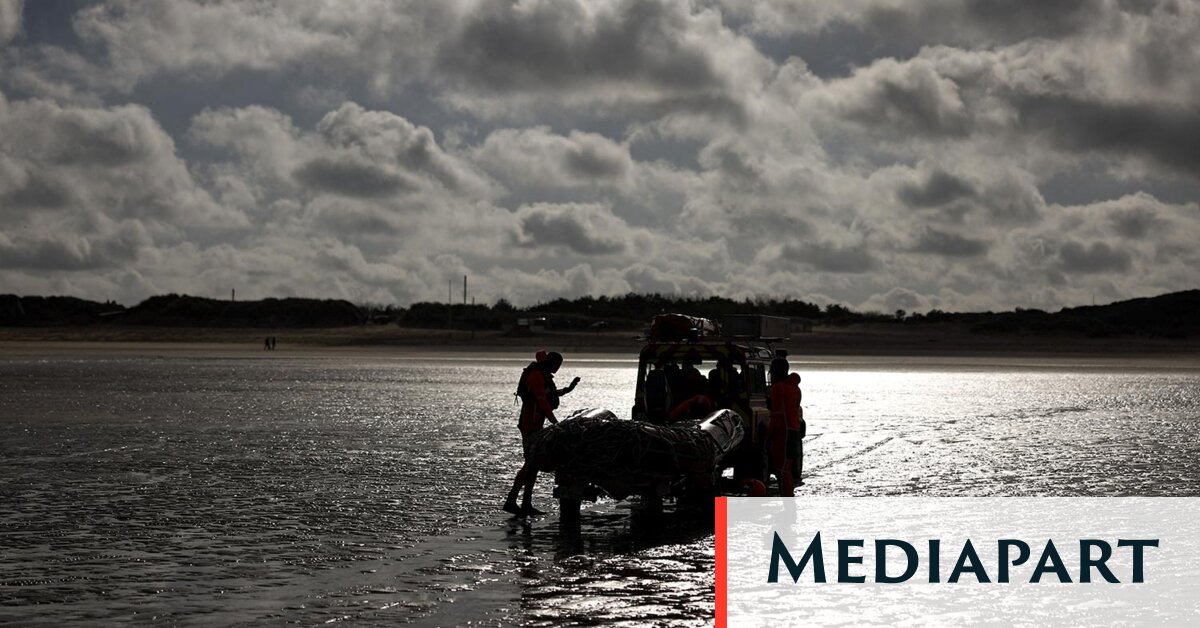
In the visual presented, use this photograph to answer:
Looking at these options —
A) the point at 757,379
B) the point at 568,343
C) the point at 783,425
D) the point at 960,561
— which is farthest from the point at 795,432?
the point at 568,343

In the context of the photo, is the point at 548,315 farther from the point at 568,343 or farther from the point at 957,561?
the point at 957,561

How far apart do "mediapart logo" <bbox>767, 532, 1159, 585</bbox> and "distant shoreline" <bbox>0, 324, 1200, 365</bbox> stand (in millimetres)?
86060

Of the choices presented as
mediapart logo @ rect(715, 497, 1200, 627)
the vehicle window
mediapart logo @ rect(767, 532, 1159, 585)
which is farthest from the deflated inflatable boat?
the vehicle window

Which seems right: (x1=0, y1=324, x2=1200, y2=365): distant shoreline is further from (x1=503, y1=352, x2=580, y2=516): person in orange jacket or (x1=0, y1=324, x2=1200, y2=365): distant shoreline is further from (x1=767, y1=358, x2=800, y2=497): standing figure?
(x1=503, y1=352, x2=580, y2=516): person in orange jacket

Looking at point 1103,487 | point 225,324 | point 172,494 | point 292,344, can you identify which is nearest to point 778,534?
point 1103,487

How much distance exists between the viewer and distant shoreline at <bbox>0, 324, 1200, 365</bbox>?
331ft

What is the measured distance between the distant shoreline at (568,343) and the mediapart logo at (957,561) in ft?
275

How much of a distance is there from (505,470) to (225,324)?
141 meters

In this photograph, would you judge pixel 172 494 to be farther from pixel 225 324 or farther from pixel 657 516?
pixel 225 324

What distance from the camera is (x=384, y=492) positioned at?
16.5m

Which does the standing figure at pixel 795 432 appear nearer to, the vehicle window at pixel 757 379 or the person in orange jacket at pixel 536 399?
the vehicle window at pixel 757 379

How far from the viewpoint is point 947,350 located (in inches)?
4176

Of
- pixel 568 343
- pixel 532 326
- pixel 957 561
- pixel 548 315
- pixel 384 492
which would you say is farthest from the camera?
pixel 548 315

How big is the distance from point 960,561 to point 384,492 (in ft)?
26.1
